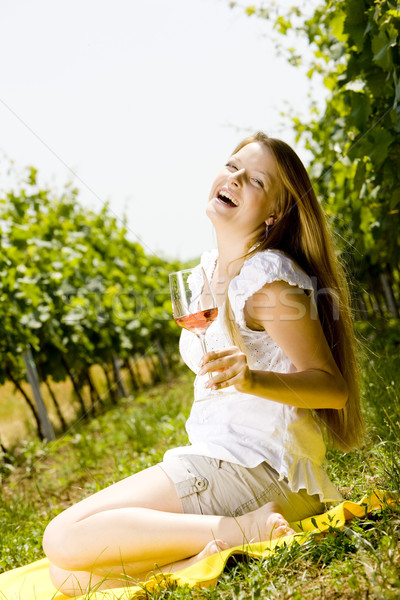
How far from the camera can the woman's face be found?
7.24 feet

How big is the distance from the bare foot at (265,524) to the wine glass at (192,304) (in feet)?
1.81

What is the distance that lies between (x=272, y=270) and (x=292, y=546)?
2.64 ft

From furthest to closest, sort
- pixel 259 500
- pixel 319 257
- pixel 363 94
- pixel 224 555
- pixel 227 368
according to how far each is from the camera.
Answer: pixel 363 94
pixel 319 257
pixel 259 500
pixel 224 555
pixel 227 368

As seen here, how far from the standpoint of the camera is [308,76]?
4.34 m

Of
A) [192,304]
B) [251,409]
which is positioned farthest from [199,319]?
[251,409]

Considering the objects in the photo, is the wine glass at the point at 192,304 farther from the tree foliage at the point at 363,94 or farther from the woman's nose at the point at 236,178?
the tree foliage at the point at 363,94

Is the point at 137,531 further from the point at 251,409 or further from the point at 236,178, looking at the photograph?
the point at 236,178

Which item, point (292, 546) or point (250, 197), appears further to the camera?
point (250, 197)

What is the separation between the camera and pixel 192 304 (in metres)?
1.88

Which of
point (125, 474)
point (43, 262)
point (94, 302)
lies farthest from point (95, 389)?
point (125, 474)

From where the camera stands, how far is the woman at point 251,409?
6.32 ft

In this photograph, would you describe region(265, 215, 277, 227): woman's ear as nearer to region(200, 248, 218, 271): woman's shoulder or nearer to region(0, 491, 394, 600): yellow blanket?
region(200, 248, 218, 271): woman's shoulder

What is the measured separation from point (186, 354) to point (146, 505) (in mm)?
602

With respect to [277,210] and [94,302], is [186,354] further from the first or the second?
[94,302]
